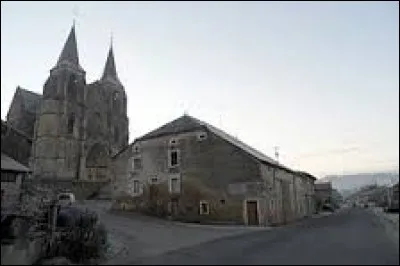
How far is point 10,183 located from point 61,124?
166 feet

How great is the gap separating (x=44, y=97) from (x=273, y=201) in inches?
1856

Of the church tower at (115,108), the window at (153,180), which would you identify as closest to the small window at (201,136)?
the window at (153,180)

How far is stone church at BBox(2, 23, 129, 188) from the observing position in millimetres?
64500

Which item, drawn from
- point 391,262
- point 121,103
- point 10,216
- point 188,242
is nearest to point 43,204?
point 10,216

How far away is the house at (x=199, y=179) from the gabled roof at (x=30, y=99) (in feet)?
127

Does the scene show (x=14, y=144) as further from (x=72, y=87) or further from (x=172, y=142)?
(x=72, y=87)

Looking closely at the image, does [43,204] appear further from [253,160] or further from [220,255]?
[253,160]

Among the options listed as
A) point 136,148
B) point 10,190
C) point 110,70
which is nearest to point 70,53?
point 110,70

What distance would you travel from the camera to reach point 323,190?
93938 millimetres

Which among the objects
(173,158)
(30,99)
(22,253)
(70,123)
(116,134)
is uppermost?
(30,99)

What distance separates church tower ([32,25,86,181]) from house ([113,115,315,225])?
1025 inches

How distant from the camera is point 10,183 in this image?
58.2ft

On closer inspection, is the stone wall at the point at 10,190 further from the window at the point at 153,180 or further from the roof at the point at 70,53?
the roof at the point at 70,53

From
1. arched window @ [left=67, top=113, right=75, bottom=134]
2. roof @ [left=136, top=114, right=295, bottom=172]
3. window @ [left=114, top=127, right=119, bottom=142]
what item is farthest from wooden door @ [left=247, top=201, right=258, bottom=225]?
window @ [left=114, top=127, right=119, bottom=142]
